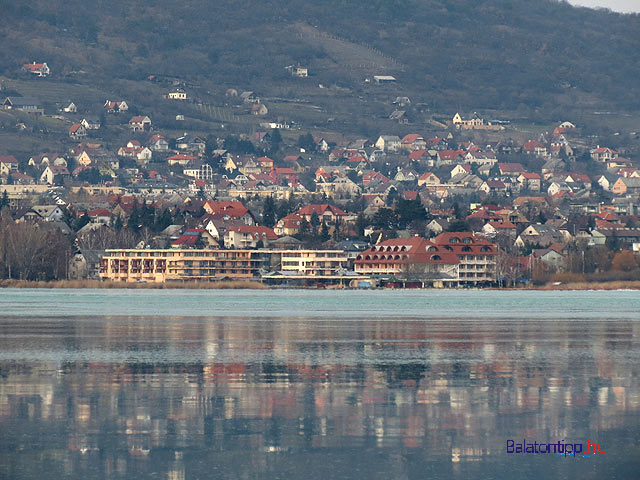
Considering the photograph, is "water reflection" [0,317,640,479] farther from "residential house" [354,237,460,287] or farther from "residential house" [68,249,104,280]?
"residential house" [354,237,460,287]

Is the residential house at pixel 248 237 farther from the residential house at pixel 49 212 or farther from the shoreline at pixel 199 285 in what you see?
the residential house at pixel 49 212

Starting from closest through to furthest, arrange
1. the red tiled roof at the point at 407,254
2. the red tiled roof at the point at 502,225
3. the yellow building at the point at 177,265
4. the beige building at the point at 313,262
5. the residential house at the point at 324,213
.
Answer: the red tiled roof at the point at 407,254
the yellow building at the point at 177,265
the beige building at the point at 313,262
the red tiled roof at the point at 502,225
the residential house at the point at 324,213

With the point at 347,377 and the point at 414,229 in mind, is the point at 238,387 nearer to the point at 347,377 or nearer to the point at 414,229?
the point at 347,377

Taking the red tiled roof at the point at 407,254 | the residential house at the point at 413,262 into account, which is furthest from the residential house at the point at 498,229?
the residential house at the point at 413,262

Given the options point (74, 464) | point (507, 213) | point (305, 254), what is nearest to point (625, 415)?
point (74, 464)

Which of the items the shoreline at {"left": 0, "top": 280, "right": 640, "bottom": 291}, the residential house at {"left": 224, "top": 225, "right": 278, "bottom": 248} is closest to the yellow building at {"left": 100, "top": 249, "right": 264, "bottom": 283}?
the shoreline at {"left": 0, "top": 280, "right": 640, "bottom": 291}
